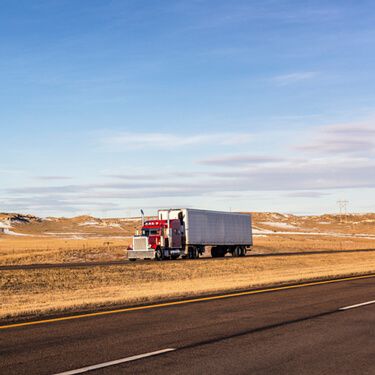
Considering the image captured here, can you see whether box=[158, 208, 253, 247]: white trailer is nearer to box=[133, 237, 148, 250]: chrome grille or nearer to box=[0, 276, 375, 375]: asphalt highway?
box=[133, 237, 148, 250]: chrome grille

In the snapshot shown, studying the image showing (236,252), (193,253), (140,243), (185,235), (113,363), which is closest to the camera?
(113,363)

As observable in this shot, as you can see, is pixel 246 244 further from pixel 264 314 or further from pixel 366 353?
pixel 366 353

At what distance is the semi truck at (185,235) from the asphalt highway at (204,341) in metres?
31.2

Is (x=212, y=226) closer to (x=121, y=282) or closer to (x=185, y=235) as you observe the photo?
(x=185, y=235)

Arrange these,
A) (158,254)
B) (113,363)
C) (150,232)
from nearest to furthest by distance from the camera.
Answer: (113,363), (158,254), (150,232)

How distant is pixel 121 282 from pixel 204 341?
17.0m

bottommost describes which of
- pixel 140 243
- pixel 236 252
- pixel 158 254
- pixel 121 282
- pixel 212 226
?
pixel 121 282

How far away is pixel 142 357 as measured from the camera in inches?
327

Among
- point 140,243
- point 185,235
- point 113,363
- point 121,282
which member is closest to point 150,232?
point 140,243

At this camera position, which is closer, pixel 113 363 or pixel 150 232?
pixel 113 363

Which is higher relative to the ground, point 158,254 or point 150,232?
point 150,232

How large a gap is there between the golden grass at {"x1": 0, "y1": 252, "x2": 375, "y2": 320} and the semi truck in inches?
296

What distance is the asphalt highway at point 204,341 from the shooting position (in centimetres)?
770

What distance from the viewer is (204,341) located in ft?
31.2
